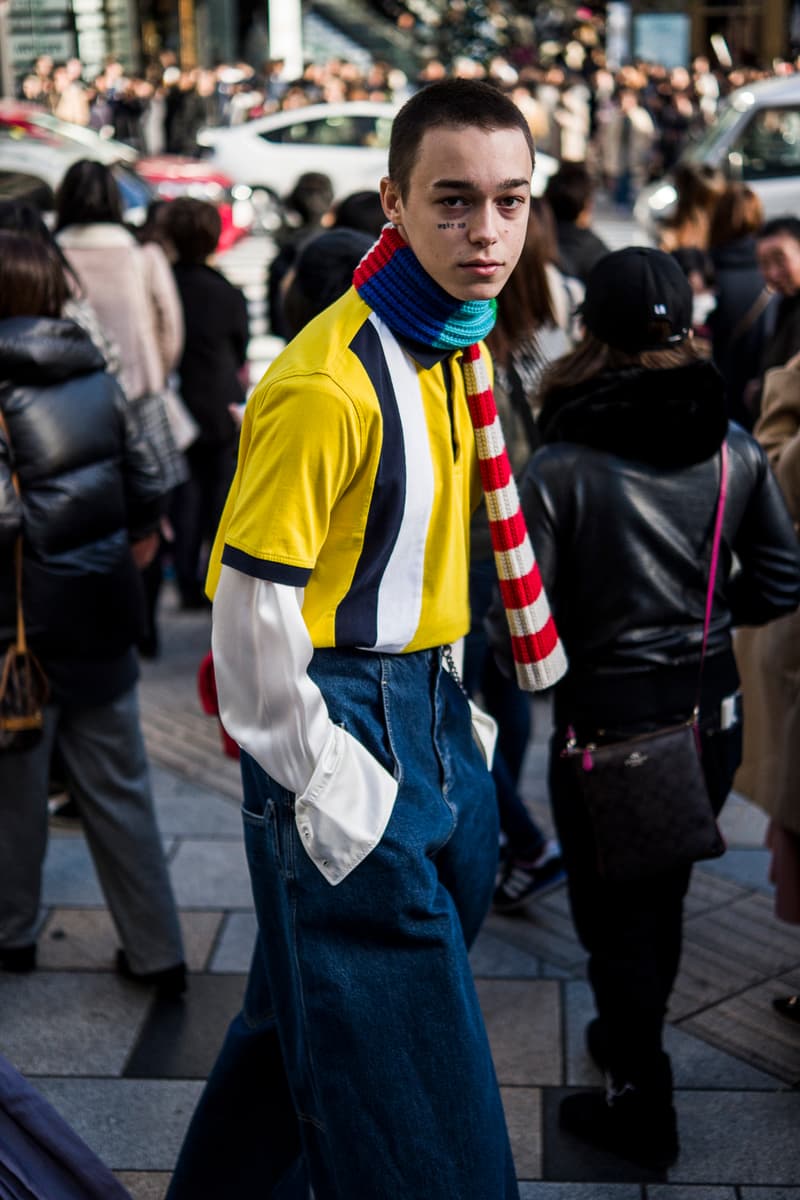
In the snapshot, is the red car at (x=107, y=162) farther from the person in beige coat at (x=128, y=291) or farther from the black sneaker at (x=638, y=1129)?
the black sneaker at (x=638, y=1129)

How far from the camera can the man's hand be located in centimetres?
374

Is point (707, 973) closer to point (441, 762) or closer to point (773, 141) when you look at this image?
point (441, 762)

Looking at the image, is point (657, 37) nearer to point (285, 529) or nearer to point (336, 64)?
point (336, 64)

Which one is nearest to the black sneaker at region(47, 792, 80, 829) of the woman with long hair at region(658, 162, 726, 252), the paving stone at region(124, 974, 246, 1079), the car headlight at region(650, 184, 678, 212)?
the paving stone at region(124, 974, 246, 1079)

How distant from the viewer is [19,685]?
11.2 feet

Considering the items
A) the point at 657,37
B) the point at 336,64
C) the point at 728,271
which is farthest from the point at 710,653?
the point at 657,37

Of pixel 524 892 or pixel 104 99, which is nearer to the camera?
pixel 524 892

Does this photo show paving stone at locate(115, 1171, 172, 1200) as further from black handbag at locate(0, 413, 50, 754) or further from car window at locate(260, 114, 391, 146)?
car window at locate(260, 114, 391, 146)

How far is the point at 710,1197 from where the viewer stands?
285cm

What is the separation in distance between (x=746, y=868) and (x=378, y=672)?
8.16ft

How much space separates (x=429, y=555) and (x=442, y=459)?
0.45 feet

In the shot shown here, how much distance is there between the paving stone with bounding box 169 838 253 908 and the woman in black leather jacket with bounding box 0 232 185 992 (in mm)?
457

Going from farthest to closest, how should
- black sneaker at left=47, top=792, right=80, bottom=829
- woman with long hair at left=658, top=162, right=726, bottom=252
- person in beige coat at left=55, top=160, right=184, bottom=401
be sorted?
1. woman with long hair at left=658, top=162, right=726, bottom=252
2. person in beige coat at left=55, top=160, right=184, bottom=401
3. black sneaker at left=47, top=792, right=80, bottom=829

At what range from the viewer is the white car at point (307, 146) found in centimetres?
1839
